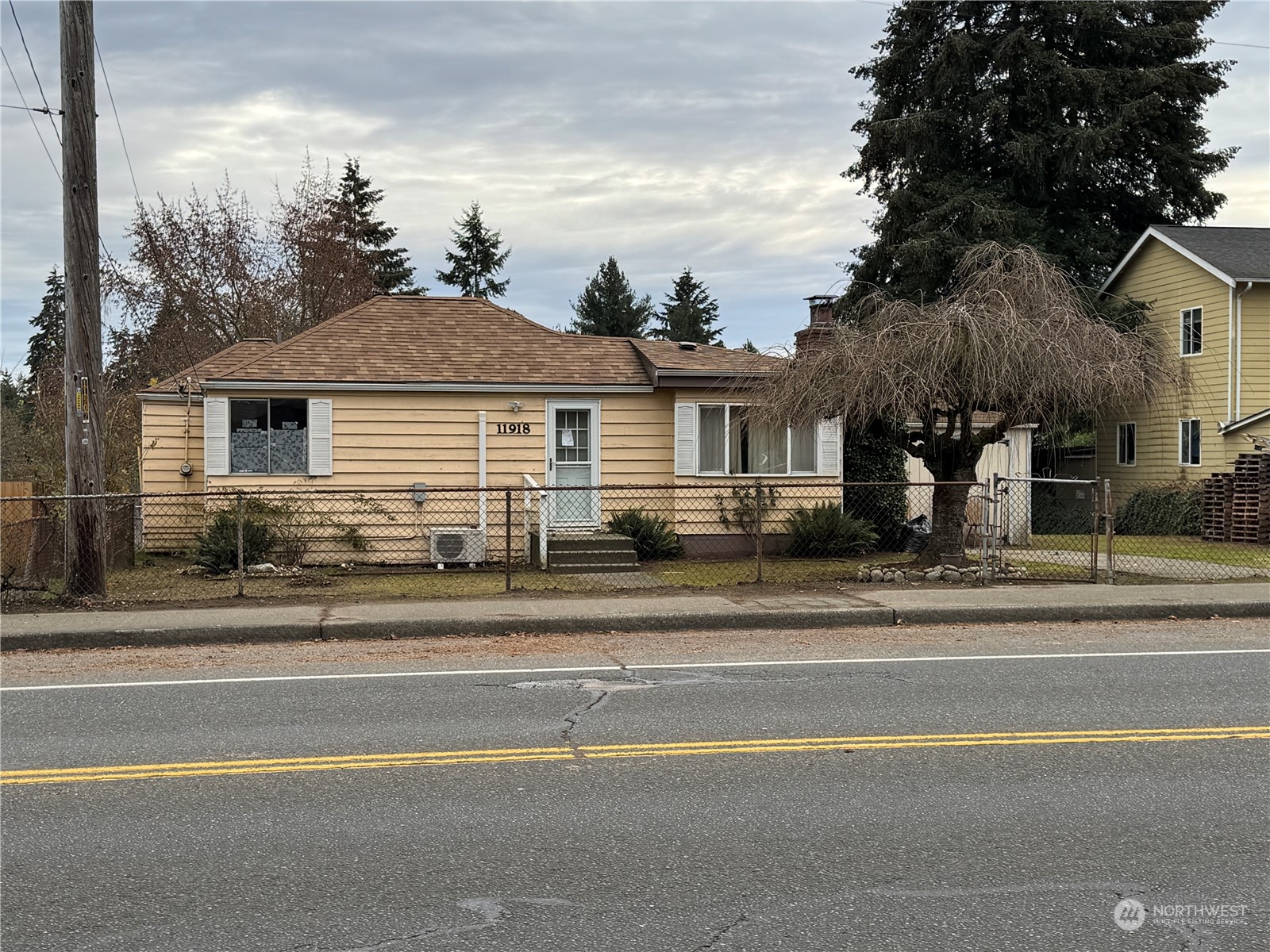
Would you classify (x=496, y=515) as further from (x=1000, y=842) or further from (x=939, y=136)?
(x=939, y=136)

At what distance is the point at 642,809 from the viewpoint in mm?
5406

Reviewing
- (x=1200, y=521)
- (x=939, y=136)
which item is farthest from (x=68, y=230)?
(x=939, y=136)

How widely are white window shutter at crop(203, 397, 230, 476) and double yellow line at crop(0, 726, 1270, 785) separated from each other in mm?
12791

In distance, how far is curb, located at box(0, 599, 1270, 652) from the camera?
11.1 m

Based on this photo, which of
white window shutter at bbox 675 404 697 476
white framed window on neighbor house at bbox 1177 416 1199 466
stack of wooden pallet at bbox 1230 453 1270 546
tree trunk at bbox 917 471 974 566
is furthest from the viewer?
white framed window on neighbor house at bbox 1177 416 1199 466

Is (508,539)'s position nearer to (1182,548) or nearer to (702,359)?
(702,359)

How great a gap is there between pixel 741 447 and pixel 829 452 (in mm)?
1584

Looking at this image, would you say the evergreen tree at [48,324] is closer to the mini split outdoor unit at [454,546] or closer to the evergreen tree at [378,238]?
the evergreen tree at [378,238]

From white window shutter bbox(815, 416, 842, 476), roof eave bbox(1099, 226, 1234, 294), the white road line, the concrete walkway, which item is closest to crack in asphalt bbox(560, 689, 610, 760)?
the white road line

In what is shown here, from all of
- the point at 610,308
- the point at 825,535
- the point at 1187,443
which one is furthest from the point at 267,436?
the point at 610,308

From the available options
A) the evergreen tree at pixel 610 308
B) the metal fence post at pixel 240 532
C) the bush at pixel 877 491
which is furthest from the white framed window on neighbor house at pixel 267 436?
the evergreen tree at pixel 610 308

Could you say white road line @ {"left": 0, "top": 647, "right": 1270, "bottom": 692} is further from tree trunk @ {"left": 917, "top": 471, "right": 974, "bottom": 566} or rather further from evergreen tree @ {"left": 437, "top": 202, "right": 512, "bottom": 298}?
evergreen tree @ {"left": 437, "top": 202, "right": 512, "bottom": 298}

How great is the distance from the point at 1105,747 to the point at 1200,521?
73.9 feet

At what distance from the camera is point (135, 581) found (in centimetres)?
A: 1570
